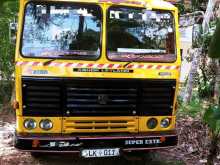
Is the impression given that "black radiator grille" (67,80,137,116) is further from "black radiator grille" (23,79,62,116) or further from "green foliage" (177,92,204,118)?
"green foliage" (177,92,204,118)

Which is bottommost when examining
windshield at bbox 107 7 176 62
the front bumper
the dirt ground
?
the dirt ground

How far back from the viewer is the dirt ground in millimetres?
7023

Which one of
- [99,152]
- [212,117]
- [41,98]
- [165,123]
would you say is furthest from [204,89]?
[212,117]

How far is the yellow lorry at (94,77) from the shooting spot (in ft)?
19.0

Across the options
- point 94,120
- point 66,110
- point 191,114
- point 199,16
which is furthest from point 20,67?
point 199,16

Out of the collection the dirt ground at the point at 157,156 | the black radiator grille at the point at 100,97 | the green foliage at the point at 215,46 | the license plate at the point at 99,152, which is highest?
the green foliage at the point at 215,46

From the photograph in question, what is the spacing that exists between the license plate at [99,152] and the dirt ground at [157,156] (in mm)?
1050

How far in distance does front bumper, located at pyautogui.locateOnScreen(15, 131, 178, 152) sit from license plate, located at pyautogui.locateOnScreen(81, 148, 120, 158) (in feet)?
0.16

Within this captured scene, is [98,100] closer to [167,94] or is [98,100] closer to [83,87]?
[83,87]

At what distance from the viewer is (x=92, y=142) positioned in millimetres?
5891

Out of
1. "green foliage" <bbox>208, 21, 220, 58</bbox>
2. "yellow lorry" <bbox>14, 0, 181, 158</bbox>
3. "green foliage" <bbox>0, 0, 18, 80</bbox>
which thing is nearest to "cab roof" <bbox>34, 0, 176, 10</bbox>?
"yellow lorry" <bbox>14, 0, 181, 158</bbox>

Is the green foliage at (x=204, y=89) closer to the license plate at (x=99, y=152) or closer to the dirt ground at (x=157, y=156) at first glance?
the dirt ground at (x=157, y=156)

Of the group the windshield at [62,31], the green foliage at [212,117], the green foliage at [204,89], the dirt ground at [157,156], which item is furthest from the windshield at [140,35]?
the green foliage at [204,89]

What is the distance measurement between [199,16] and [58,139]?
9799 mm
